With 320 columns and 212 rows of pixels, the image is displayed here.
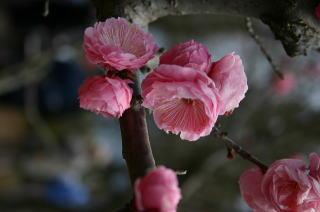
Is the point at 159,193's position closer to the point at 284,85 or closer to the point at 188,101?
the point at 188,101

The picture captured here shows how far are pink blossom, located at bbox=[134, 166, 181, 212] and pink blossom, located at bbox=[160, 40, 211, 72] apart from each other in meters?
0.17

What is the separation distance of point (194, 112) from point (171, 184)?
0.53 feet

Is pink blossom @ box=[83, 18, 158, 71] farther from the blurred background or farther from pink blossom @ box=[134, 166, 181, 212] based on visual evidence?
the blurred background

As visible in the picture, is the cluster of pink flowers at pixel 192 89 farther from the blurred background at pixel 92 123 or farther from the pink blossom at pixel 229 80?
the blurred background at pixel 92 123

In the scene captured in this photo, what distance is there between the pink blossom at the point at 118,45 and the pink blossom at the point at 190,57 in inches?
0.9

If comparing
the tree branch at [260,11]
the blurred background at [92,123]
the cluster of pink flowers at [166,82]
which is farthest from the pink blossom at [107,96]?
the blurred background at [92,123]

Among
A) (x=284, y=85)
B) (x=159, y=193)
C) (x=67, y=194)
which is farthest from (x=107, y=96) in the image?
(x=67, y=194)

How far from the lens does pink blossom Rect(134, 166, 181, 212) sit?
457 millimetres

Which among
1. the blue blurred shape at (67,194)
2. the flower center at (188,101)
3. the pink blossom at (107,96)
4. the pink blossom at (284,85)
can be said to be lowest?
the blue blurred shape at (67,194)

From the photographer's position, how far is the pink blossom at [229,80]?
61 cm

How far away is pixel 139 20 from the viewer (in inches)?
27.4

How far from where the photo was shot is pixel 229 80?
2.01 ft

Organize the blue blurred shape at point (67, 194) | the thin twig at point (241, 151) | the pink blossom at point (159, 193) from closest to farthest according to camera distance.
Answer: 1. the pink blossom at point (159, 193)
2. the thin twig at point (241, 151)
3. the blue blurred shape at point (67, 194)

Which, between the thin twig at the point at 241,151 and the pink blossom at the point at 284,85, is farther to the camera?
the pink blossom at the point at 284,85
